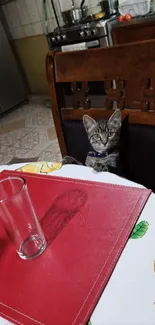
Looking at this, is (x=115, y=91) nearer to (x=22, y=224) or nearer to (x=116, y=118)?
(x=116, y=118)

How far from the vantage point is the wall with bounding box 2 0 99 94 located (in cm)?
309

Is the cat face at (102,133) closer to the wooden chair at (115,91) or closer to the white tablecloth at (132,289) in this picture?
the wooden chair at (115,91)

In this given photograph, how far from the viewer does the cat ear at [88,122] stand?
0.88 meters

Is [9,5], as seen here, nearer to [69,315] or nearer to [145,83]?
[145,83]

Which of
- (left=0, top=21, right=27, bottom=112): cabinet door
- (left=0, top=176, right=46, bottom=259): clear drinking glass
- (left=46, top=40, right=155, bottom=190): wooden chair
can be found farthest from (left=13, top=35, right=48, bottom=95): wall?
(left=0, top=176, right=46, bottom=259): clear drinking glass

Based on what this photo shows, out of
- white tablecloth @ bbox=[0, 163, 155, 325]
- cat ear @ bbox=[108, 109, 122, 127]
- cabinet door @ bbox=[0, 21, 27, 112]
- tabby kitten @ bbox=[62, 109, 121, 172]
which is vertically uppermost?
cat ear @ bbox=[108, 109, 122, 127]

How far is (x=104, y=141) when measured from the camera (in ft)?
2.93

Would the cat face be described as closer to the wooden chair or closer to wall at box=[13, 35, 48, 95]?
the wooden chair

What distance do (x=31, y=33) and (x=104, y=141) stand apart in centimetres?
293

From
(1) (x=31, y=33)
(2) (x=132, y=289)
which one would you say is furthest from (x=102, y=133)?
(1) (x=31, y=33)

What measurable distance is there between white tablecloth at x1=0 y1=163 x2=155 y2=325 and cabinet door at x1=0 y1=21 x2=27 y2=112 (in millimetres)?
3325

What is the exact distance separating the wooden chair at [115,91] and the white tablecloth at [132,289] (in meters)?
0.40

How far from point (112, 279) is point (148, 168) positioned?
1.73 ft

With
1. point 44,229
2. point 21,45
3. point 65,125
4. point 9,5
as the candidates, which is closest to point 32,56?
point 21,45
